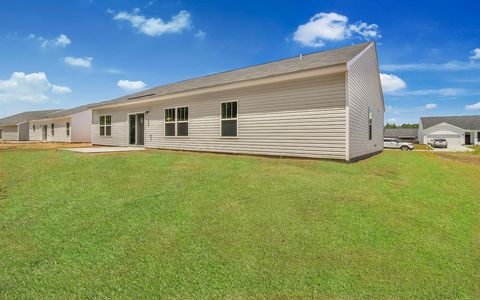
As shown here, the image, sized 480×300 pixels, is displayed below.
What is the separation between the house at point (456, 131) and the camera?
5031 cm

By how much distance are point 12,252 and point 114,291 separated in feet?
5.99

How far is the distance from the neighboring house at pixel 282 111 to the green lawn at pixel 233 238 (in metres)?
3.14

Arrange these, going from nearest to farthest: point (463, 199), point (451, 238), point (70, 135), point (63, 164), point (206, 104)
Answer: point (451, 238) < point (463, 199) < point (63, 164) < point (206, 104) < point (70, 135)

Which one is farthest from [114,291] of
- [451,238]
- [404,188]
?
[404,188]

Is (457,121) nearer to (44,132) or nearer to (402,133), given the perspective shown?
(402,133)

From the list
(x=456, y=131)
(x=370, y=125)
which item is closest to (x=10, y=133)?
(x=370, y=125)

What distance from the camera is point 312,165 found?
28.0ft

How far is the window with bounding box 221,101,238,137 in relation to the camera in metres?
12.1

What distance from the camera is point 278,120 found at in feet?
34.9

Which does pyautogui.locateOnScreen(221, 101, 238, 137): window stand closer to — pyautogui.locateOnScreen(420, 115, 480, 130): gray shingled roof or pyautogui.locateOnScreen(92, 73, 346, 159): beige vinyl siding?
pyautogui.locateOnScreen(92, 73, 346, 159): beige vinyl siding

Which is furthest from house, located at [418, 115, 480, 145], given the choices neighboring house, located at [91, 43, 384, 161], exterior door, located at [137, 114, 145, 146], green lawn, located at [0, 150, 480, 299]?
exterior door, located at [137, 114, 145, 146]

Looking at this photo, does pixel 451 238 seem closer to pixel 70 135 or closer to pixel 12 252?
pixel 12 252

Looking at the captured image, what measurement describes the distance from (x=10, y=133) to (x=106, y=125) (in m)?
36.9

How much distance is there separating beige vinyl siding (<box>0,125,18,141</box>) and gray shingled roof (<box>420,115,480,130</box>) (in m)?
76.8
